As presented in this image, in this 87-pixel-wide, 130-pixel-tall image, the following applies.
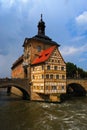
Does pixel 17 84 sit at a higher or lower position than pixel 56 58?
lower

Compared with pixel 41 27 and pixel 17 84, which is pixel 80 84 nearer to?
pixel 17 84

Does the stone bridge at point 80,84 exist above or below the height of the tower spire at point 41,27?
below

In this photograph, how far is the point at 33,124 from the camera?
77.9 feet

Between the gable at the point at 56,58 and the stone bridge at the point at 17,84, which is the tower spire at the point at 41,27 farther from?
the stone bridge at the point at 17,84

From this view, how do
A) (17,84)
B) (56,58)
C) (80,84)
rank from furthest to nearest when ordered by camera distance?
(80,84), (17,84), (56,58)

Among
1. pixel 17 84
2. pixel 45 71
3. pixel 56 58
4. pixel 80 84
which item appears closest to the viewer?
pixel 45 71

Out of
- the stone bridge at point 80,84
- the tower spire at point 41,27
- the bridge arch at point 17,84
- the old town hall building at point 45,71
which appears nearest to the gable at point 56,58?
the old town hall building at point 45,71

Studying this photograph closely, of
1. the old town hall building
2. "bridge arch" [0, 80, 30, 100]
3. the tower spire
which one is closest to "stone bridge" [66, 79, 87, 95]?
the old town hall building

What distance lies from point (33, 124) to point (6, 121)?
3.79m

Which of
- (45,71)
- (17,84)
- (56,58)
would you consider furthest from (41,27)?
(17,84)

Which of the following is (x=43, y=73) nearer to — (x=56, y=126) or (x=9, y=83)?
(x=9, y=83)

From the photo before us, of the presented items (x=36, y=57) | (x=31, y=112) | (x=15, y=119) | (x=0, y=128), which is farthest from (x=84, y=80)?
(x=0, y=128)

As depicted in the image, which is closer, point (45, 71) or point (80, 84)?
point (45, 71)

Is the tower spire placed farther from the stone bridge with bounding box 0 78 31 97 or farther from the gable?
the stone bridge with bounding box 0 78 31 97
